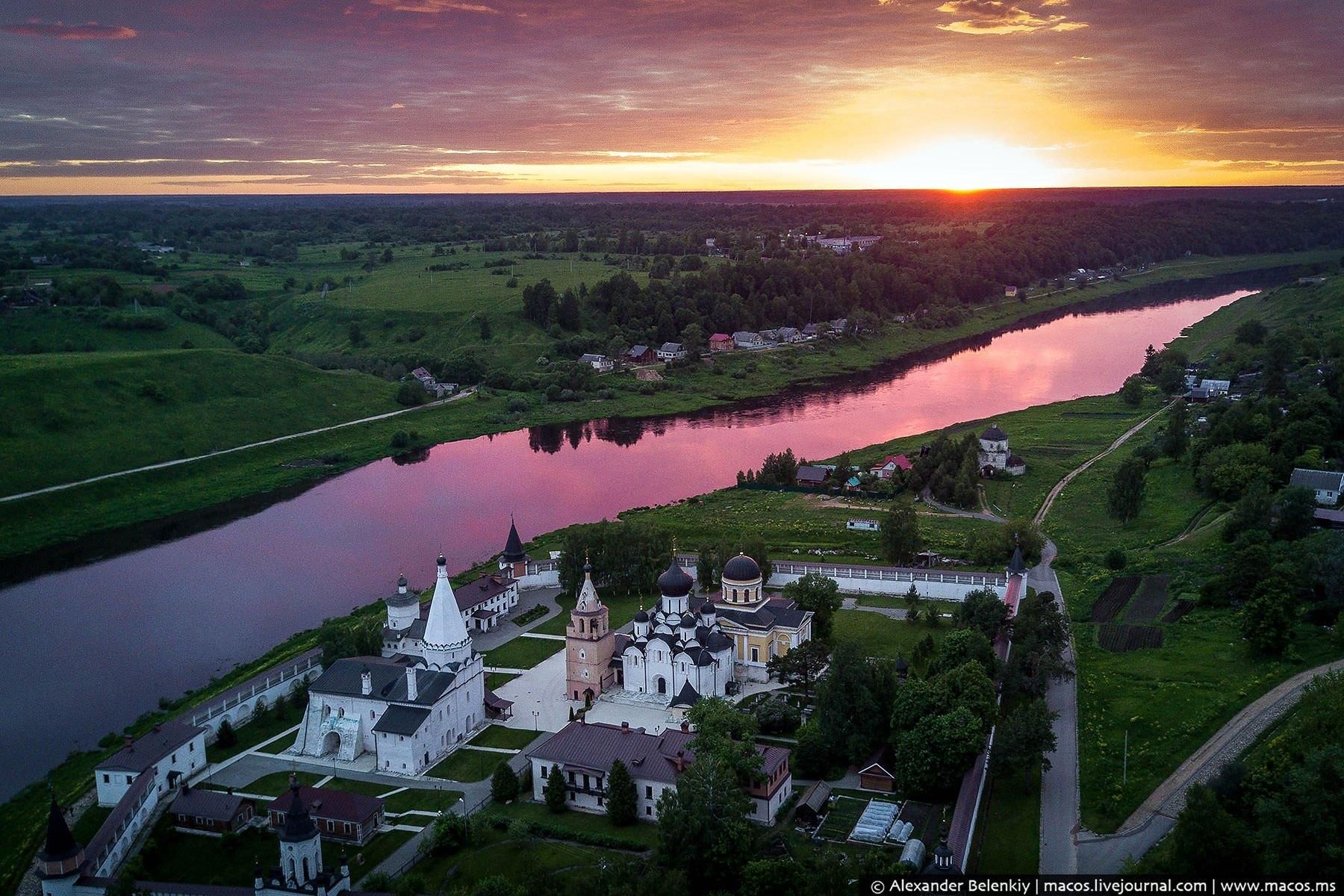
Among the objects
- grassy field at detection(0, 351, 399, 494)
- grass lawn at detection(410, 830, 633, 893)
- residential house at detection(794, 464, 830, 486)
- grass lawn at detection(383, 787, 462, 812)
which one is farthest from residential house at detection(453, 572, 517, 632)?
grassy field at detection(0, 351, 399, 494)

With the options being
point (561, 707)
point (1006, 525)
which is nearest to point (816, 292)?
point (1006, 525)

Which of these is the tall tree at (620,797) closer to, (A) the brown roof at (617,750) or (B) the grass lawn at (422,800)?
(A) the brown roof at (617,750)

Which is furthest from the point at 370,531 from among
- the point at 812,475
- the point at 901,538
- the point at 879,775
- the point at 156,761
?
the point at 879,775

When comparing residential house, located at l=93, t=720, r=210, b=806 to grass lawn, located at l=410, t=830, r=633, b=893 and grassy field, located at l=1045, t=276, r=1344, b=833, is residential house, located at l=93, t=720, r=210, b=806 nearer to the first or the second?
grass lawn, located at l=410, t=830, r=633, b=893

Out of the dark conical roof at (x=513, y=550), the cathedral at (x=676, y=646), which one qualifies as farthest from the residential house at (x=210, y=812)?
the dark conical roof at (x=513, y=550)

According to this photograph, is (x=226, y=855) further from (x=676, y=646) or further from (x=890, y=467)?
(x=890, y=467)

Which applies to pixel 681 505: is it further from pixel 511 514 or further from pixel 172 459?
pixel 172 459
